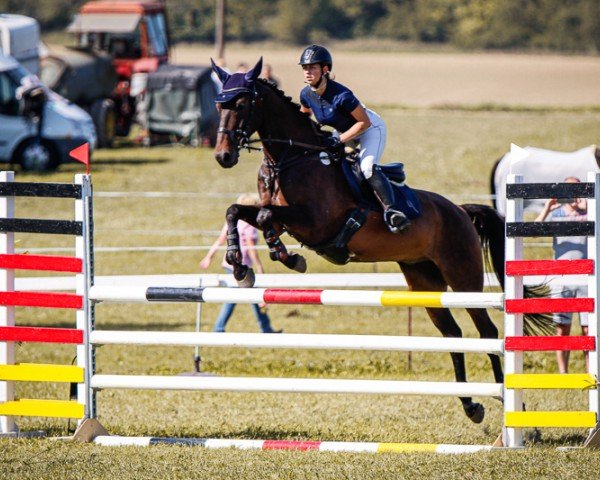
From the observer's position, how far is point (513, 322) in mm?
6594

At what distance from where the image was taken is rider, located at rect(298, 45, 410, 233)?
24.4 ft

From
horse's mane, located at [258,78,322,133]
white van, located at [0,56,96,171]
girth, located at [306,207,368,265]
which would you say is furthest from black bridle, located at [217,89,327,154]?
white van, located at [0,56,96,171]

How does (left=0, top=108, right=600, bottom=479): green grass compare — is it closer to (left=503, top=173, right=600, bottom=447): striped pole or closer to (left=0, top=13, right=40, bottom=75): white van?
(left=503, top=173, right=600, bottom=447): striped pole

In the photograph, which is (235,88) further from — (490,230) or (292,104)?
(490,230)

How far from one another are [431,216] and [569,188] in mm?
1782

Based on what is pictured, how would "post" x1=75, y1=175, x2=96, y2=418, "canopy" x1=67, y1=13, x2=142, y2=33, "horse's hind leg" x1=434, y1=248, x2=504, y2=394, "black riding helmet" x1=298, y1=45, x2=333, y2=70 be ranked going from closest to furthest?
"post" x1=75, y1=175, x2=96, y2=418
"black riding helmet" x1=298, y1=45, x2=333, y2=70
"horse's hind leg" x1=434, y1=248, x2=504, y2=394
"canopy" x1=67, y1=13, x2=142, y2=33

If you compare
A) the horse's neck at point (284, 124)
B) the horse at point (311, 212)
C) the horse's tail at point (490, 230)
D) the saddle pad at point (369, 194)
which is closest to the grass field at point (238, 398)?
the horse at point (311, 212)

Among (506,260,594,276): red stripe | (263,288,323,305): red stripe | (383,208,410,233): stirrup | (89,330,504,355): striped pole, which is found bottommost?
(89,330,504,355): striped pole

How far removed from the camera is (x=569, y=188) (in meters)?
6.56

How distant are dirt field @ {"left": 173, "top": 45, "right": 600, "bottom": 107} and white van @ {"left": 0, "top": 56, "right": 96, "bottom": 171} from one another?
24.0 meters

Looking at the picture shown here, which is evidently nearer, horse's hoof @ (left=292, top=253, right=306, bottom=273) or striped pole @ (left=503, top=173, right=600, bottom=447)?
striped pole @ (left=503, top=173, right=600, bottom=447)

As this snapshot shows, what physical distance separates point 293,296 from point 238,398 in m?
2.97

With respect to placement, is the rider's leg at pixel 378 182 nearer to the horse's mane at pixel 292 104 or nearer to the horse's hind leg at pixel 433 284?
the horse's mane at pixel 292 104

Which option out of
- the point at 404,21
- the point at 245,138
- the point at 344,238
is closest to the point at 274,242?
the point at 344,238
